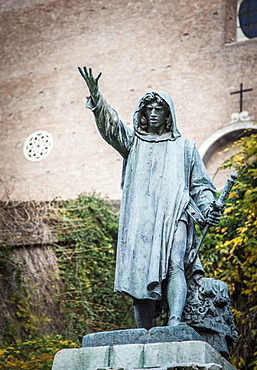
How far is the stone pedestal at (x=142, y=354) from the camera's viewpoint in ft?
15.0

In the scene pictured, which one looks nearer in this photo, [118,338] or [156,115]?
[118,338]

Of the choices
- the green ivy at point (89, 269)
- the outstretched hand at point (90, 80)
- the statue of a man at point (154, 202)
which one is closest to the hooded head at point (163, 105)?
the statue of a man at point (154, 202)

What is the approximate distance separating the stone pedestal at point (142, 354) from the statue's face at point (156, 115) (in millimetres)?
1668

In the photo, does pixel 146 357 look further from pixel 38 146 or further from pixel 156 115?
pixel 38 146

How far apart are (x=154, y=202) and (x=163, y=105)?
0.78 meters

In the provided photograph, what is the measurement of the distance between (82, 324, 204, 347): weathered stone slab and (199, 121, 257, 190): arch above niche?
1101 centimetres

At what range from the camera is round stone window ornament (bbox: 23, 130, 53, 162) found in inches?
727

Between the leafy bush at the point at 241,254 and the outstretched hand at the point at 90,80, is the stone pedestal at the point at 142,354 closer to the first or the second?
the outstretched hand at the point at 90,80

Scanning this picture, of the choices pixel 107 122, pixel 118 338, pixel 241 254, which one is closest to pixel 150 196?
pixel 107 122

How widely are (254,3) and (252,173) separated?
23.3 feet

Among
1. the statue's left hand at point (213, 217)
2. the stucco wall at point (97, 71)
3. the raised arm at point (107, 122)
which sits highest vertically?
the stucco wall at point (97, 71)

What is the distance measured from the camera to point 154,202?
5520 millimetres

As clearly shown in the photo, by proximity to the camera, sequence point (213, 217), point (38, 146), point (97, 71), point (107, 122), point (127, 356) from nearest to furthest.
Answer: point (127, 356) → point (213, 217) → point (107, 122) → point (97, 71) → point (38, 146)

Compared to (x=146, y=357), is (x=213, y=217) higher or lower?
higher
